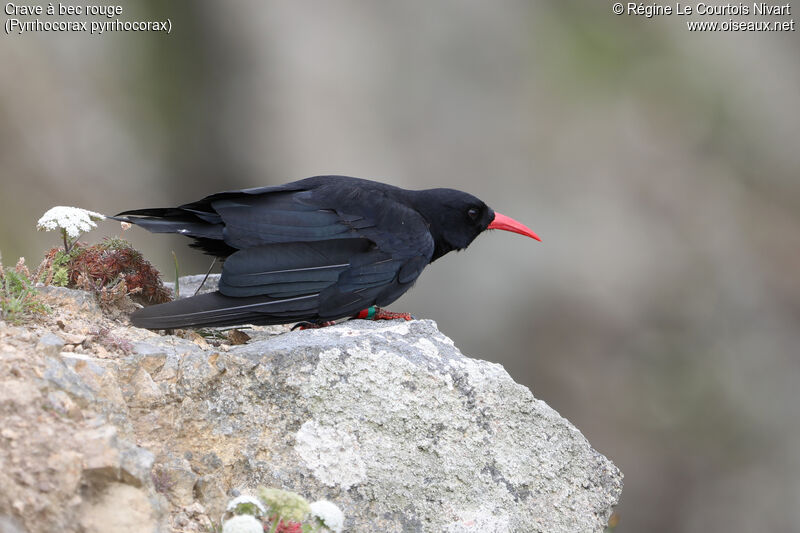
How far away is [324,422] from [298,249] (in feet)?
4.39

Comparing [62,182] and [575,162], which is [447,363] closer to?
[575,162]

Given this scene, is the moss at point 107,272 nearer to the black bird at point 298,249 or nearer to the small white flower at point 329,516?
the black bird at point 298,249

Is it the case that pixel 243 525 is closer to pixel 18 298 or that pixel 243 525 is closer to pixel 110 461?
pixel 110 461

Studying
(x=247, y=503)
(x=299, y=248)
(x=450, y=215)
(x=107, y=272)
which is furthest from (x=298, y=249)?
(x=247, y=503)

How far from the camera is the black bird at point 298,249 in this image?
4.21 metres

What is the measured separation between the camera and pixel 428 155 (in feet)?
30.6

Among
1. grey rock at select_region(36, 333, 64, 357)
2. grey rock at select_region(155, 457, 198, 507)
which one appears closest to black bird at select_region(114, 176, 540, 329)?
grey rock at select_region(36, 333, 64, 357)


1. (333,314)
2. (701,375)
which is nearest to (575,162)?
(701,375)

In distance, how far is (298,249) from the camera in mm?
4543

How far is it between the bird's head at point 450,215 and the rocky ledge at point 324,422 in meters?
1.51

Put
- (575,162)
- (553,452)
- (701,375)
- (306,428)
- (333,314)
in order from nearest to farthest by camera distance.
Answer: (306,428) → (553,452) → (333,314) → (701,375) → (575,162)

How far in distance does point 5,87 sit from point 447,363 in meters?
7.98

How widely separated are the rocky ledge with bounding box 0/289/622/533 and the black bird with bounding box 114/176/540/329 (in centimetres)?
35

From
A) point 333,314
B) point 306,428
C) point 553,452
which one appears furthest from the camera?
point 333,314
